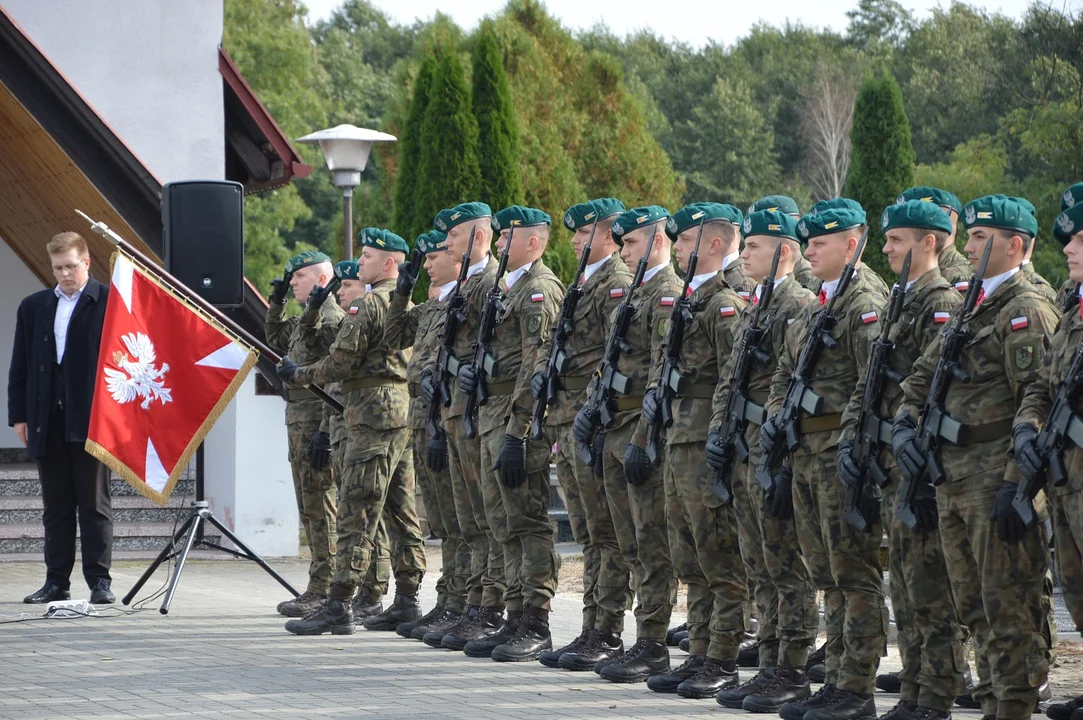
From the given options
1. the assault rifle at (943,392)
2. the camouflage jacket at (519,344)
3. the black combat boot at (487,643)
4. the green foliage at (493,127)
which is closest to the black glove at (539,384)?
the camouflage jacket at (519,344)

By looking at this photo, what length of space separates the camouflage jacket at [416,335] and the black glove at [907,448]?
3.54 metres

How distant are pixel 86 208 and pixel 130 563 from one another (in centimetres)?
312

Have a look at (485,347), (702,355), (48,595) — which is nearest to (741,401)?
(702,355)

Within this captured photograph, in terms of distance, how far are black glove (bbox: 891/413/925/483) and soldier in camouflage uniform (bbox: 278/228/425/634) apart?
157 inches

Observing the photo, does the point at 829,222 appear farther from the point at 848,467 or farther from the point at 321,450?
the point at 321,450

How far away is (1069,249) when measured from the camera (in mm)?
5785

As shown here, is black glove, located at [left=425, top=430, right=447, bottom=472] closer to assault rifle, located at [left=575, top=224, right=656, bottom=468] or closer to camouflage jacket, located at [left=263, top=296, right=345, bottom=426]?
assault rifle, located at [left=575, top=224, right=656, bottom=468]

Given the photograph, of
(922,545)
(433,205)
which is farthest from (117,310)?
(433,205)

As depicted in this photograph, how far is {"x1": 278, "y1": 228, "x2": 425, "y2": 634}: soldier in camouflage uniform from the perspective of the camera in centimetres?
929

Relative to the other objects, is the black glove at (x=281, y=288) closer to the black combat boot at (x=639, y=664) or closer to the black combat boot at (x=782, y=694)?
the black combat boot at (x=639, y=664)

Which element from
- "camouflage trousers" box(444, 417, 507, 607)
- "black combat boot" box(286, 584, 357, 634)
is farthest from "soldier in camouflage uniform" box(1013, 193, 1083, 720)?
"black combat boot" box(286, 584, 357, 634)

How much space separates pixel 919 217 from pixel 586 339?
222 centimetres

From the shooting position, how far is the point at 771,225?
23.8 ft

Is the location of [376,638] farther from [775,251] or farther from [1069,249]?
[1069,249]
